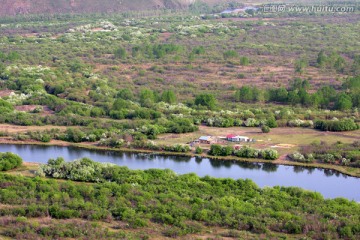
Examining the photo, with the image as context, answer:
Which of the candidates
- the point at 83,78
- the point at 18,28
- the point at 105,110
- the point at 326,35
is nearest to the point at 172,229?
the point at 105,110

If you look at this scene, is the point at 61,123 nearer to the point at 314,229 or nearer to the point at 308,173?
the point at 308,173

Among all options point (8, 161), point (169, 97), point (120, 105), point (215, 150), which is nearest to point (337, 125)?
point (215, 150)

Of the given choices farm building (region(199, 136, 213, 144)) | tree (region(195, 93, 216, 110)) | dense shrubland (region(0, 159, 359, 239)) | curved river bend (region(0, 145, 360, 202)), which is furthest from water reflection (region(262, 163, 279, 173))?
A: tree (region(195, 93, 216, 110))

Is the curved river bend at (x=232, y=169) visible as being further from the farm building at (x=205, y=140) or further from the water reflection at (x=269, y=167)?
the farm building at (x=205, y=140)

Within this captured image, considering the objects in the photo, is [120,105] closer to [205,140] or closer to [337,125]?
[205,140]

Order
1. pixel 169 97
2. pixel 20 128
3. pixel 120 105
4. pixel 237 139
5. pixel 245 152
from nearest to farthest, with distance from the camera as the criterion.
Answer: pixel 245 152 < pixel 237 139 < pixel 20 128 < pixel 120 105 < pixel 169 97

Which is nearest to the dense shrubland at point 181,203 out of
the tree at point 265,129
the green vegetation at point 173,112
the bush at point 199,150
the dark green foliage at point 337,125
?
the green vegetation at point 173,112
